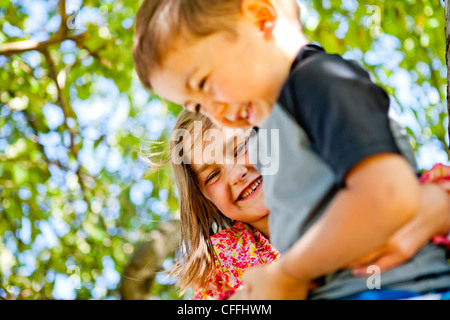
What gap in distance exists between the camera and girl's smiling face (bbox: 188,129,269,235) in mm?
1697

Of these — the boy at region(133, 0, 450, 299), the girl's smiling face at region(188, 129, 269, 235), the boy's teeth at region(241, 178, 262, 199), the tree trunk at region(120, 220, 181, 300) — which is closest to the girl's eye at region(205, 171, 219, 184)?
the girl's smiling face at region(188, 129, 269, 235)

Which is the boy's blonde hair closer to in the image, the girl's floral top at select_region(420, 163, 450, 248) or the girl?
A: the girl's floral top at select_region(420, 163, 450, 248)

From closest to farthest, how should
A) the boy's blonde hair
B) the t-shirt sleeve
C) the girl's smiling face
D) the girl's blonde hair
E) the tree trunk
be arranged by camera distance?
the t-shirt sleeve → the boy's blonde hair → the girl's smiling face → the girl's blonde hair → the tree trunk

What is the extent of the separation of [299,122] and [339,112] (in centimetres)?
9

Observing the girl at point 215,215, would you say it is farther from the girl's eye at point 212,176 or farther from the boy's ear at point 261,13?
the boy's ear at point 261,13

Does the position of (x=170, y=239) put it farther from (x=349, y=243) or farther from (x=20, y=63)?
(x=349, y=243)

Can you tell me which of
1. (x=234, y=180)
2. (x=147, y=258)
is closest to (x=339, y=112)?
(x=234, y=180)

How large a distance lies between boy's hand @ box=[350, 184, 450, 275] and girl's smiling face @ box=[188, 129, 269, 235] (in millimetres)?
792

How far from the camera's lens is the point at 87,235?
475 centimetres

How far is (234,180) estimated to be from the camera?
170 centimetres

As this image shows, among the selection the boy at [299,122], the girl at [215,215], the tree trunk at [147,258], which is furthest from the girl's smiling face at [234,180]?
the tree trunk at [147,258]

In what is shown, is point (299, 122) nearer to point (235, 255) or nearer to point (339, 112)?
point (339, 112)

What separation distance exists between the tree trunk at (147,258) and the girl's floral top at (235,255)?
2411mm
